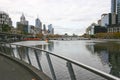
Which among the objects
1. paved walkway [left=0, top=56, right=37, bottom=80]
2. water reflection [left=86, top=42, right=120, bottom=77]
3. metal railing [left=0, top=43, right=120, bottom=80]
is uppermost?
metal railing [left=0, top=43, right=120, bottom=80]

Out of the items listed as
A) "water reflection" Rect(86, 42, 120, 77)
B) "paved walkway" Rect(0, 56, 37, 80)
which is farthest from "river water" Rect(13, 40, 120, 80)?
"paved walkway" Rect(0, 56, 37, 80)

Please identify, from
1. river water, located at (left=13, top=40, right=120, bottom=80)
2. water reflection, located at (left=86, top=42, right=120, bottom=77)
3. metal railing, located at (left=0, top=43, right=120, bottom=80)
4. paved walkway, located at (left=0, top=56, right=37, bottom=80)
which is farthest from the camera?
water reflection, located at (left=86, top=42, right=120, bottom=77)

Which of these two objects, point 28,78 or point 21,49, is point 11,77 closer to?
point 28,78

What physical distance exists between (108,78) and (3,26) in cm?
17390

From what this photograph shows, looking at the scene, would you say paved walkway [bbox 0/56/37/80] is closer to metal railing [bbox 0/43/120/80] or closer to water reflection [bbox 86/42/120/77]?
metal railing [bbox 0/43/120/80]

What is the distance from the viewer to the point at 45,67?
523 inches

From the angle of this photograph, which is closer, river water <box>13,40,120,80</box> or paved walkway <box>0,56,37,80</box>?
paved walkway <box>0,56,37,80</box>

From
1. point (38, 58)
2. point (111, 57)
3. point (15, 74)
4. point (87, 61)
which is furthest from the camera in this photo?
point (111, 57)

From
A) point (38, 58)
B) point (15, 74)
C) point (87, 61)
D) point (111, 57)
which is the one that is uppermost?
point (38, 58)

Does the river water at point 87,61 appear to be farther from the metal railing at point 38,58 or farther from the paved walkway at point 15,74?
the paved walkway at point 15,74

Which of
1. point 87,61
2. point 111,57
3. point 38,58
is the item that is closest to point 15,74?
point 38,58

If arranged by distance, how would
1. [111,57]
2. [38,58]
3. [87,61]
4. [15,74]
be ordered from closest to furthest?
[15,74] < [38,58] < [87,61] < [111,57]

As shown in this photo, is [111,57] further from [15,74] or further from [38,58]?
[15,74]

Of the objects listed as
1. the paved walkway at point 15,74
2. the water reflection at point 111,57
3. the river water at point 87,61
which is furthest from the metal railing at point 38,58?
the water reflection at point 111,57
